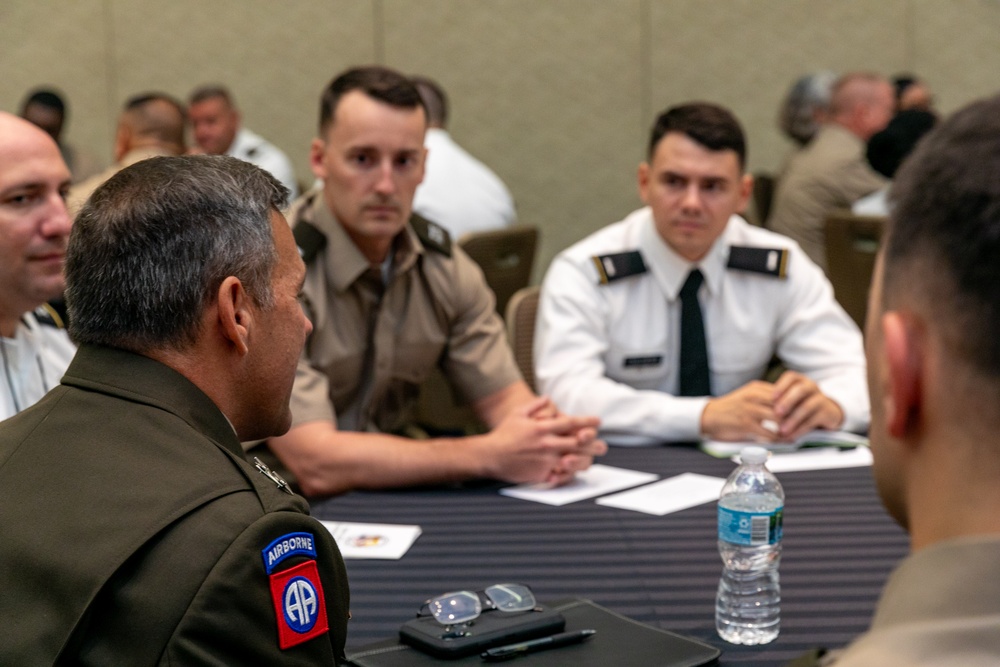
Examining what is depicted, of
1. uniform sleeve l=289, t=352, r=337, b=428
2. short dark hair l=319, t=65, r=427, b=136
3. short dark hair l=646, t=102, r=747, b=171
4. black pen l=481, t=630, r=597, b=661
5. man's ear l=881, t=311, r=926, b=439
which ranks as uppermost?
short dark hair l=319, t=65, r=427, b=136

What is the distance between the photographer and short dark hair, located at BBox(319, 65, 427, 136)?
2.82m

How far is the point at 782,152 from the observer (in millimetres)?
7055

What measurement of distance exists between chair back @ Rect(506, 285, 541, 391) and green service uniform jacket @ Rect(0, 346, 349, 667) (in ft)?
6.08

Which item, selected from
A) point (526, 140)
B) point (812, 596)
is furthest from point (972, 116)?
point (526, 140)

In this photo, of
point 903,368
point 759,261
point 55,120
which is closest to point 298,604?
point 903,368

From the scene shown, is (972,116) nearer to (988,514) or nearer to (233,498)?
(988,514)

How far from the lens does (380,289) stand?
2.87m

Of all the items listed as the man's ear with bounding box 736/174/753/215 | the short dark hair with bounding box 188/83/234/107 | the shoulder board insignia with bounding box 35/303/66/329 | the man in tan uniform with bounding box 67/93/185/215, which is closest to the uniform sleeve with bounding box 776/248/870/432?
the man's ear with bounding box 736/174/753/215

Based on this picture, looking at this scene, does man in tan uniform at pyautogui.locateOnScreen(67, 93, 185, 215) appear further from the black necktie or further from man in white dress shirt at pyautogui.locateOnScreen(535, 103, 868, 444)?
the black necktie

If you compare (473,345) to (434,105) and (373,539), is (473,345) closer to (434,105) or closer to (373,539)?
(373,539)

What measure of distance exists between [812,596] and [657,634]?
0.31 metres

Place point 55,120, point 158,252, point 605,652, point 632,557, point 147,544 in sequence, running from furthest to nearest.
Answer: point 55,120
point 632,557
point 605,652
point 158,252
point 147,544

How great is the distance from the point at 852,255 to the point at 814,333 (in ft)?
3.80

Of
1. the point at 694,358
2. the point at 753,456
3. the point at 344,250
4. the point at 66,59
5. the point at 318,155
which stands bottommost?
the point at 694,358
